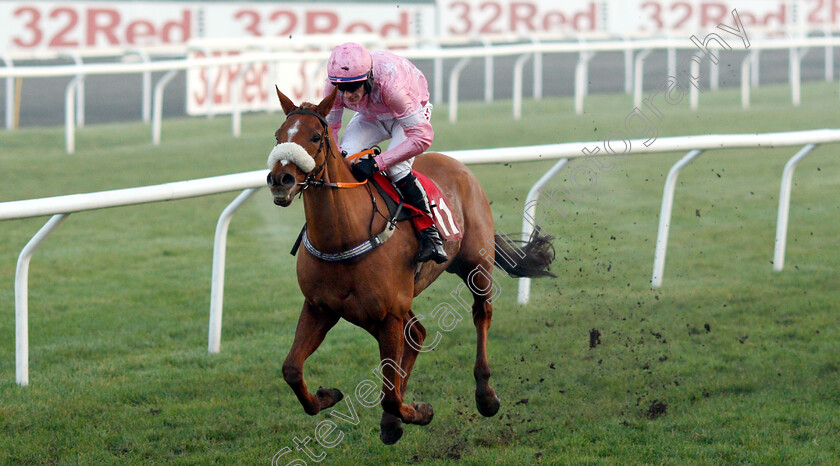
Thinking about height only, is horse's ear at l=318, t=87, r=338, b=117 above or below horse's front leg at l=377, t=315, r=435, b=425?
above

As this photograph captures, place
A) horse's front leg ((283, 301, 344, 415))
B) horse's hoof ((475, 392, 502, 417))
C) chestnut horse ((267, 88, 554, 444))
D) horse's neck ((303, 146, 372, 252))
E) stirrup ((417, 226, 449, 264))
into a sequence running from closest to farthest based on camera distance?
1. chestnut horse ((267, 88, 554, 444))
2. horse's neck ((303, 146, 372, 252))
3. horse's front leg ((283, 301, 344, 415))
4. stirrup ((417, 226, 449, 264))
5. horse's hoof ((475, 392, 502, 417))

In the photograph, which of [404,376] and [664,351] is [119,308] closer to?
[404,376]

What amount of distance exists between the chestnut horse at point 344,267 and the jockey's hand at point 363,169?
0.18 ft

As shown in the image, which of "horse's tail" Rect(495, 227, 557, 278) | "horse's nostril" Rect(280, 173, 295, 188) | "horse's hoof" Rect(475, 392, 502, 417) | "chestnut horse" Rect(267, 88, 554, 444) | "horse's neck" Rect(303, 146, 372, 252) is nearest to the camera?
"horse's nostril" Rect(280, 173, 295, 188)

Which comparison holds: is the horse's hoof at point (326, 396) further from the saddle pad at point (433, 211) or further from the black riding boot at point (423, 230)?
the saddle pad at point (433, 211)

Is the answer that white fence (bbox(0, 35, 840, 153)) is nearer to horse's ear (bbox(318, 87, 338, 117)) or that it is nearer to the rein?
the rein

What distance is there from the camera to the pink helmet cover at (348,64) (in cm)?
363

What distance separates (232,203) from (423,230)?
1.55 metres

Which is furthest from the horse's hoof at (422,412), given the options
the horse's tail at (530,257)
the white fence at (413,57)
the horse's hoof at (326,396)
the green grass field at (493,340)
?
the white fence at (413,57)

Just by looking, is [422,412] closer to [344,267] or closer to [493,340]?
[344,267]

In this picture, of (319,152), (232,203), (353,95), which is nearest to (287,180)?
(319,152)

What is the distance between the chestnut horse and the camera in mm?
3318

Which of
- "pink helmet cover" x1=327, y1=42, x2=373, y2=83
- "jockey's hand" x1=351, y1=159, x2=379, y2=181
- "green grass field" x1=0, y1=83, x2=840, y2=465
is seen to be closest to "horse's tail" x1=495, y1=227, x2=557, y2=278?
"green grass field" x1=0, y1=83, x2=840, y2=465

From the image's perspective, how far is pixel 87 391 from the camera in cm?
480
